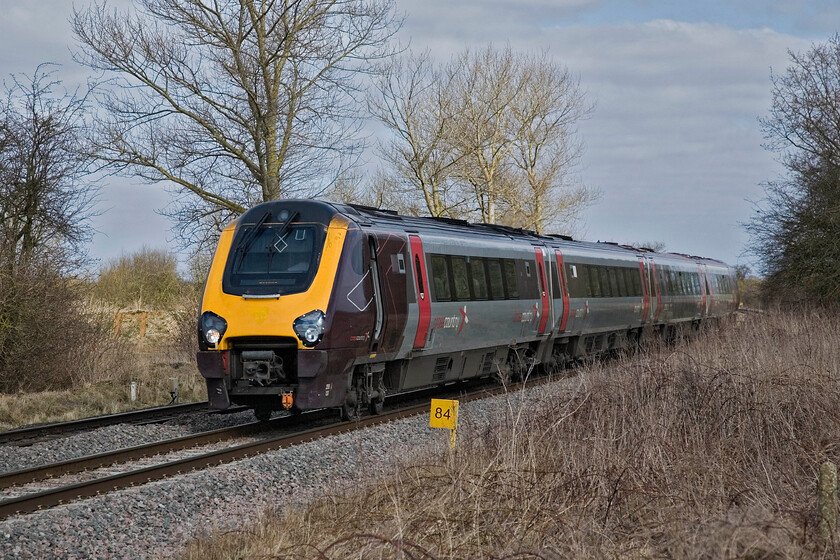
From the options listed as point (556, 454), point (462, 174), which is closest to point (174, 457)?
point (556, 454)

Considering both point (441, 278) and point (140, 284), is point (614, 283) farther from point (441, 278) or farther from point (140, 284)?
point (140, 284)

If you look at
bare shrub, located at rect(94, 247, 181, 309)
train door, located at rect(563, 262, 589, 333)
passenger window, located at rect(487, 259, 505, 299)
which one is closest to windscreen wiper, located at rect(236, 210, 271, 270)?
passenger window, located at rect(487, 259, 505, 299)

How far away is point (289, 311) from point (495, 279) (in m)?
5.62

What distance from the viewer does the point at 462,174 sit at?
1512 inches

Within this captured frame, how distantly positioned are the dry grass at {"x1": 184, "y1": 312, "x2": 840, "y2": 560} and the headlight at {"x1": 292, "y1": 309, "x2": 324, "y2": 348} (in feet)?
7.07

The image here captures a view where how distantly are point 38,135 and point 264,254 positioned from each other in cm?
863

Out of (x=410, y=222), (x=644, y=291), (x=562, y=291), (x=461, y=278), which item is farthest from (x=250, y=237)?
(x=644, y=291)

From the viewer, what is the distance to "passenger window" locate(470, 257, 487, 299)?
1567 cm

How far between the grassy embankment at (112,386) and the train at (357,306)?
13.4 feet

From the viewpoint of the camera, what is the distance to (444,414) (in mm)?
9234

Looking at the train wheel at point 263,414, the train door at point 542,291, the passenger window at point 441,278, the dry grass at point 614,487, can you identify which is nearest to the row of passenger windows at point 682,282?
the train door at point 542,291

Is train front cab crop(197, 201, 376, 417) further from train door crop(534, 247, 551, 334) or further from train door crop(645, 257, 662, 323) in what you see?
train door crop(645, 257, 662, 323)

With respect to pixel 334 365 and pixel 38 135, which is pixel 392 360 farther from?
pixel 38 135

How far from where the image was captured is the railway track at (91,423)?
468 inches
